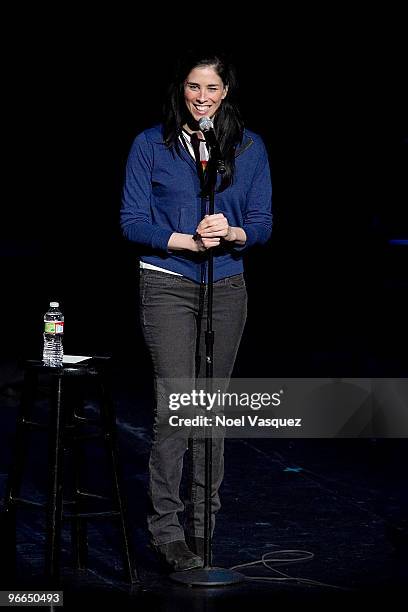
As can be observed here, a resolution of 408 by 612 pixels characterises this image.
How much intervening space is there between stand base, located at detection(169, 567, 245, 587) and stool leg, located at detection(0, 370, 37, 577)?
50 cm

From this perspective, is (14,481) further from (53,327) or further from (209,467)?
(209,467)

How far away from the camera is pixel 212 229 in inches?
147

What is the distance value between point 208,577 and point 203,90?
1.44 m

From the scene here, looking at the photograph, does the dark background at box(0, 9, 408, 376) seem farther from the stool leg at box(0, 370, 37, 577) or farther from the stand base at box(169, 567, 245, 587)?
the stool leg at box(0, 370, 37, 577)

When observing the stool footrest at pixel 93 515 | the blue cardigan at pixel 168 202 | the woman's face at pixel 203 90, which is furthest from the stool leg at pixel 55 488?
the woman's face at pixel 203 90

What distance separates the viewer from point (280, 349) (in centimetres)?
908

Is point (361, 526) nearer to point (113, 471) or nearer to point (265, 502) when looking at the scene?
point (265, 502)

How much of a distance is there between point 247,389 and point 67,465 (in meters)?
2.32

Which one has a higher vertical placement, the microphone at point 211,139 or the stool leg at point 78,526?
the microphone at point 211,139

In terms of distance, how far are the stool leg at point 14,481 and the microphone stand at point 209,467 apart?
1.67ft

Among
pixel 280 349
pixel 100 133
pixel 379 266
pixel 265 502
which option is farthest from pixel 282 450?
pixel 100 133

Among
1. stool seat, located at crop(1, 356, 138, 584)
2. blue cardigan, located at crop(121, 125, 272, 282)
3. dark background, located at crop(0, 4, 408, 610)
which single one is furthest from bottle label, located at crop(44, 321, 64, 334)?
dark background, located at crop(0, 4, 408, 610)

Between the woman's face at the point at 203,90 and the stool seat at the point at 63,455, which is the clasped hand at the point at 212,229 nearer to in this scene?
the woman's face at the point at 203,90

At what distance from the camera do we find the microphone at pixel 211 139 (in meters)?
3.56
